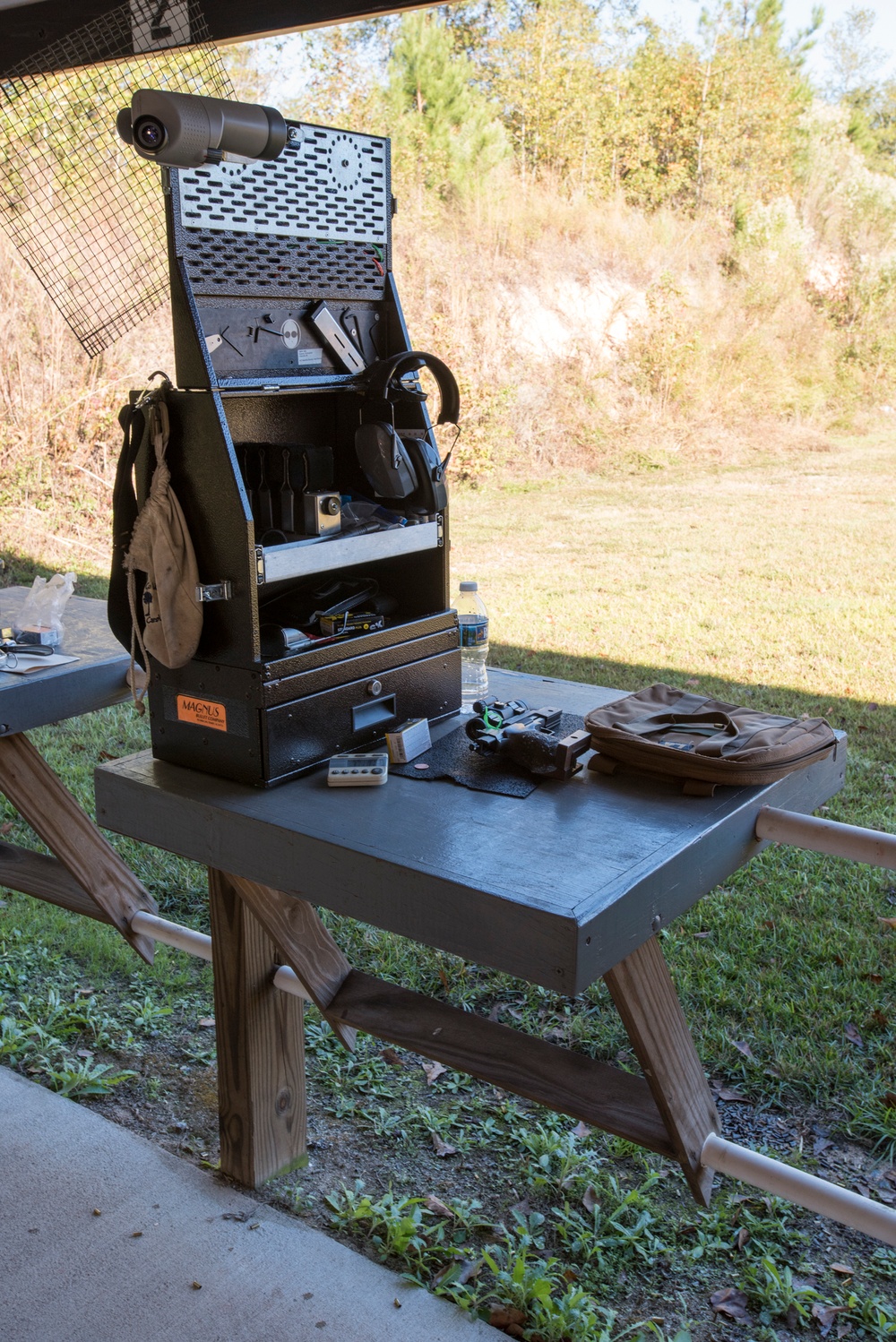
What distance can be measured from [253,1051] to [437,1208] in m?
0.49

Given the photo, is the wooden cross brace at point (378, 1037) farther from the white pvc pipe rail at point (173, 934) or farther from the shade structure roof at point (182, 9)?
the shade structure roof at point (182, 9)

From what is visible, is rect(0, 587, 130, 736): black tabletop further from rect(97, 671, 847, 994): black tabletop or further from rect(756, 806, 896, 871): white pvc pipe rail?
rect(756, 806, 896, 871): white pvc pipe rail

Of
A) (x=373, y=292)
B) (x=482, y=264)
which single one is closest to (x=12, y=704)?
(x=373, y=292)

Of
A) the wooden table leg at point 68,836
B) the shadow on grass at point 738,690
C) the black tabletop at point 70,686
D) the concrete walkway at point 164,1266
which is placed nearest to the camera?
the concrete walkway at point 164,1266

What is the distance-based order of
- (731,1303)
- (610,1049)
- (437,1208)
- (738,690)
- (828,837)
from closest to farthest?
(828,837)
(731,1303)
(437,1208)
(610,1049)
(738,690)

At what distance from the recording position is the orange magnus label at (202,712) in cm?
168

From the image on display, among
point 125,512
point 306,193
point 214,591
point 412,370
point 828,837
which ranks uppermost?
point 306,193

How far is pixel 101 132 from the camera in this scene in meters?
2.08

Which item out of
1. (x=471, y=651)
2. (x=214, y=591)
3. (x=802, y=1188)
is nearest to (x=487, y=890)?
(x=214, y=591)

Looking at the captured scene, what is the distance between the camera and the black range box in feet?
5.30

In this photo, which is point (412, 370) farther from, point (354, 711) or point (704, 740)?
point (704, 740)

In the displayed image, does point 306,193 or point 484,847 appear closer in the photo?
point 484,847

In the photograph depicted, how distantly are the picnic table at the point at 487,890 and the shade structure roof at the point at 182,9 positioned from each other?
1.45 m

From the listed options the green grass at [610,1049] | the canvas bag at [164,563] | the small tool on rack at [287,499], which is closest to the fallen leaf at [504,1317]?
the green grass at [610,1049]
